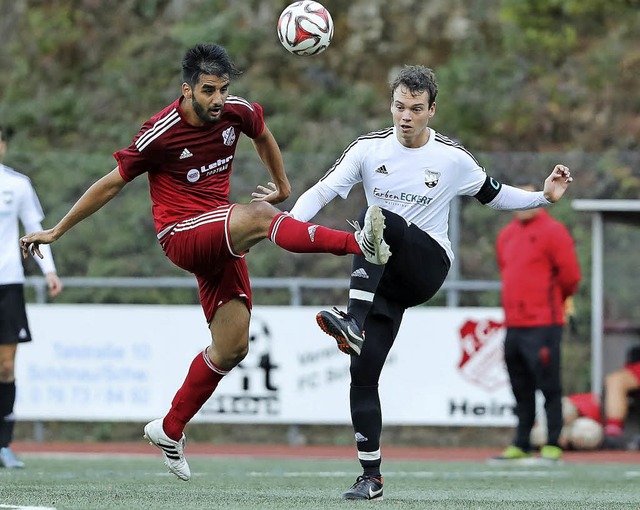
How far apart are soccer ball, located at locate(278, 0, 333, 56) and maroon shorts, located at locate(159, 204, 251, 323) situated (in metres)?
1.01

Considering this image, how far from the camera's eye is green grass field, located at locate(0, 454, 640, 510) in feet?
20.9

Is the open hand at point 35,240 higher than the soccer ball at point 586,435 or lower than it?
higher

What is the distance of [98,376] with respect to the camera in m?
13.1

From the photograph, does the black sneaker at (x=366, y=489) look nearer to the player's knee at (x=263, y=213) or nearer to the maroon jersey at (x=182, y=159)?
the player's knee at (x=263, y=213)

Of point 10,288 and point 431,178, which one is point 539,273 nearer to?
point 10,288

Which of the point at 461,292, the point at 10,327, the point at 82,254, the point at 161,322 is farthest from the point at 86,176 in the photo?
the point at 10,327

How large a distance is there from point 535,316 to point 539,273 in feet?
1.18

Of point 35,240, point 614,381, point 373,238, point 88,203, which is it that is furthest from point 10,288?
point 614,381

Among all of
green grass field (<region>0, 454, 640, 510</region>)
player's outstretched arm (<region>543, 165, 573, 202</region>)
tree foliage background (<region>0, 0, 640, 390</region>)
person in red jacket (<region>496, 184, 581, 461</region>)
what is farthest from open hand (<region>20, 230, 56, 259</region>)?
tree foliage background (<region>0, 0, 640, 390</region>)

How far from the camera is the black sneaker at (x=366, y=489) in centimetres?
673

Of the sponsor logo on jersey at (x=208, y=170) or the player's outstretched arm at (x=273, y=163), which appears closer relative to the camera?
the sponsor logo on jersey at (x=208, y=170)

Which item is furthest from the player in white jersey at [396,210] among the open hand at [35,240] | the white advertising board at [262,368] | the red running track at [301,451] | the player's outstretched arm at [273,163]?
the white advertising board at [262,368]

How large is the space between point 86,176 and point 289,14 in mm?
7321

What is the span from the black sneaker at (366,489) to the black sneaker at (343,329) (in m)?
0.75
